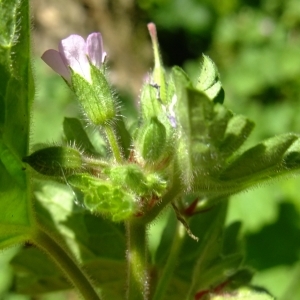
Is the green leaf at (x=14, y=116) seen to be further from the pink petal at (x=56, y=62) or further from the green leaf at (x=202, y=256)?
the green leaf at (x=202, y=256)

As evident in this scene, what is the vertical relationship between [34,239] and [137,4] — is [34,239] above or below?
below

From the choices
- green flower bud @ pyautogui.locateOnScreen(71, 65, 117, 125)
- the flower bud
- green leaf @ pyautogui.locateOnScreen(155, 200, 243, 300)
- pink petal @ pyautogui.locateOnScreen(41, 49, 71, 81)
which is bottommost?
green leaf @ pyautogui.locateOnScreen(155, 200, 243, 300)

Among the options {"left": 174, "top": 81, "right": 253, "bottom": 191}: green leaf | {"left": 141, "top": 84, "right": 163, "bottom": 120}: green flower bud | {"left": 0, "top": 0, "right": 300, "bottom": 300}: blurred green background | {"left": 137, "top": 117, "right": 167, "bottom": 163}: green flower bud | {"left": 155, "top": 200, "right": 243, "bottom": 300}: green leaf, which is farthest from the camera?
{"left": 0, "top": 0, "right": 300, "bottom": 300}: blurred green background

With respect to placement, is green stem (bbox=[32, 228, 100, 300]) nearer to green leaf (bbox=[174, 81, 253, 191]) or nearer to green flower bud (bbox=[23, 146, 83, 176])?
green flower bud (bbox=[23, 146, 83, 176])

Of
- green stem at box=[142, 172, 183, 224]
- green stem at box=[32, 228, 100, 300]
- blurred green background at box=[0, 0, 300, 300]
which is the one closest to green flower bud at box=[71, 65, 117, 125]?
green stem at box=[142, 172, 183, 224]

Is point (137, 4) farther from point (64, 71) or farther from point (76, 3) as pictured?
point (64, 71)

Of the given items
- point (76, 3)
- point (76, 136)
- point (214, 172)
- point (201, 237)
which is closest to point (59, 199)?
point (76, 136)

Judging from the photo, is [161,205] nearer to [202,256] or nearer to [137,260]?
[137,260]
